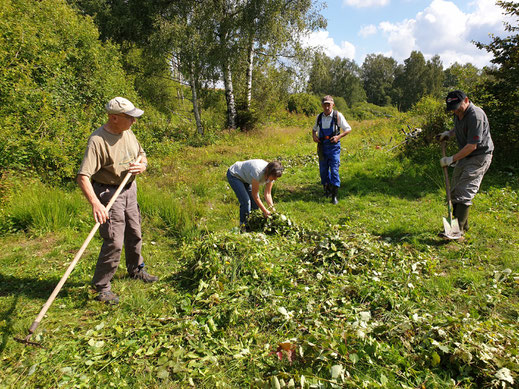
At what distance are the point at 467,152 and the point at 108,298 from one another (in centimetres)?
476

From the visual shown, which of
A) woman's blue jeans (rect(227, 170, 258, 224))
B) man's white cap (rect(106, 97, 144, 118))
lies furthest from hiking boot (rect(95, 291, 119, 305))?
woman's blue jeans (rect(227, 170, 258, 224))

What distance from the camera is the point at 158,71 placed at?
45.4 ft

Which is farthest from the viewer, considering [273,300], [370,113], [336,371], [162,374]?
[370,113]

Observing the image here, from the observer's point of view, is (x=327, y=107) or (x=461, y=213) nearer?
(x=461, y=213)

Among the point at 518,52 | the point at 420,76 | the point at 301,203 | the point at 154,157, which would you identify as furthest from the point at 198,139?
the point at 420,76

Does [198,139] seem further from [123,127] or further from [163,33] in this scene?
[123,127]

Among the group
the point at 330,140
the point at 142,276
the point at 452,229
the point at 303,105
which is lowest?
the point at 142,276

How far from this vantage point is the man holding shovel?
13.0 feet

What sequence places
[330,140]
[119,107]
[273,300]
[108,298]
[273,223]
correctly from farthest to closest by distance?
[330,140], [273,223], [108,298], [273,300], [119,107]

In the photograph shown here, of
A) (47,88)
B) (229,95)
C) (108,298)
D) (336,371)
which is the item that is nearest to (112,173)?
(108,298)

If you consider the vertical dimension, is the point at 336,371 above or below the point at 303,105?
below

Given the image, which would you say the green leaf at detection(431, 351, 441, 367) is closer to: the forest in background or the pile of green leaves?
the pile of green leaves

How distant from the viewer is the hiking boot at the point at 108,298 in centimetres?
304

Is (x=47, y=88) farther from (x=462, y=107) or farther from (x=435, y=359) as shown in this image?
(x=435, y=359)
